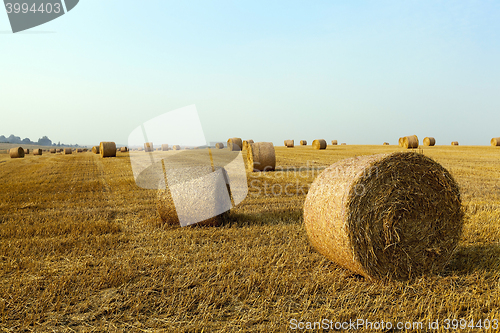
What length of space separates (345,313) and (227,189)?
12.8ft

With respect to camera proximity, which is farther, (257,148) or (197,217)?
(257,148)

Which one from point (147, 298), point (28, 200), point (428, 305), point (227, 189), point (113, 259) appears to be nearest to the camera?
point (428, 305)

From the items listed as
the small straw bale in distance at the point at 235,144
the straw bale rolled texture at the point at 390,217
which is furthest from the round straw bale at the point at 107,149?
the straw bale rolled texture at the point at 390,217

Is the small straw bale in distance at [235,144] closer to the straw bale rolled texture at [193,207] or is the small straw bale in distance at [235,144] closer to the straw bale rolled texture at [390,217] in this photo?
the straw bale rolled texture at [193,207]

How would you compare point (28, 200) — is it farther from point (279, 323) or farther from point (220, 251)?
point (279, 323)

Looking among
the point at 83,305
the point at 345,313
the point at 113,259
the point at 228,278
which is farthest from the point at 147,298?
the point at 345,313

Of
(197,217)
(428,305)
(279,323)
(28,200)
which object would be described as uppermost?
(28,200)

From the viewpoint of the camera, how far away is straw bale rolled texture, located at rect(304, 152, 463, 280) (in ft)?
13.0

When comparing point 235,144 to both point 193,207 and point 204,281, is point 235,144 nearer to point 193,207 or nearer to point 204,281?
point 193,207

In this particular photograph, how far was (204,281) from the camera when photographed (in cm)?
385

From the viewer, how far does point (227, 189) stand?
6.63 meters

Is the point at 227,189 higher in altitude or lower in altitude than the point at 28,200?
lower

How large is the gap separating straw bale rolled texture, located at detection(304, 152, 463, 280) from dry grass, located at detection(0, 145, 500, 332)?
246mm

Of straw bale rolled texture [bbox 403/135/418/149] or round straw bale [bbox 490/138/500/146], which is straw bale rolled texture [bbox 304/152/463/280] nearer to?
straw bale rolled texture [bbox 403/135/418/149]
